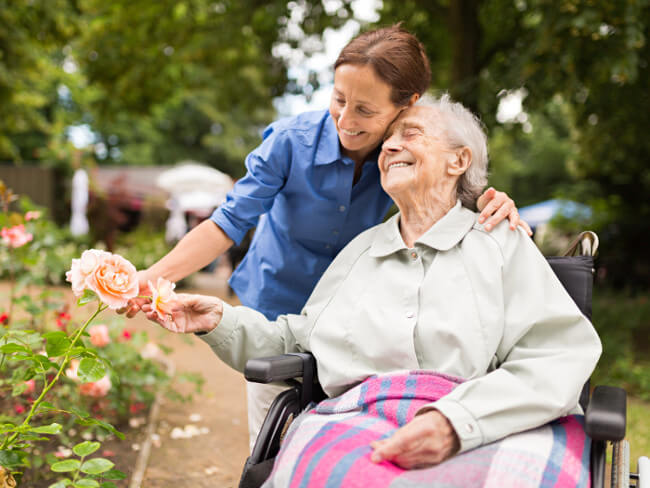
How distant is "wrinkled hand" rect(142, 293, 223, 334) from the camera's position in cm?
187

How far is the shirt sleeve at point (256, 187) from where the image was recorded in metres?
2.19

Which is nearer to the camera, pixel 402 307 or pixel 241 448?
pixel 402 307

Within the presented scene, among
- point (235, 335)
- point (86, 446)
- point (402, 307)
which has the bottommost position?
point (86, 446)

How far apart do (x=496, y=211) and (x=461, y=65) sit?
5759 mm

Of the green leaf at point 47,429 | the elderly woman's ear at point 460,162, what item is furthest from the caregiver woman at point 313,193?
the green leaf at point 47,429

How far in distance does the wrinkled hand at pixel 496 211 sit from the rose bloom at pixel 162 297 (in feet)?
3.23

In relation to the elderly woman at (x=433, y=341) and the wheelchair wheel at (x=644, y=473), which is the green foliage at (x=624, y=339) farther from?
the elderly woman at (x=433, y=341)

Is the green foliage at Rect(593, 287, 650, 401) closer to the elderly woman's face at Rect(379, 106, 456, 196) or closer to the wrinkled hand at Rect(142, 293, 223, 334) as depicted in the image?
the elderly woman's face at Rect(379, 106, 456, 196)

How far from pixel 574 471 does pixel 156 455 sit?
2439mm

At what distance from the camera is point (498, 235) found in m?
1.89

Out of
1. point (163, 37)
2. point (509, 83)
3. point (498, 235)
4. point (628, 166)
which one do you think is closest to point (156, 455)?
point (498, 235)

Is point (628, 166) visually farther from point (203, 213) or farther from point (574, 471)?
point (203, 213)

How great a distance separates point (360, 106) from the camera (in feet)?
6.65

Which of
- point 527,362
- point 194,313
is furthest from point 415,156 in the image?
point 194,313
